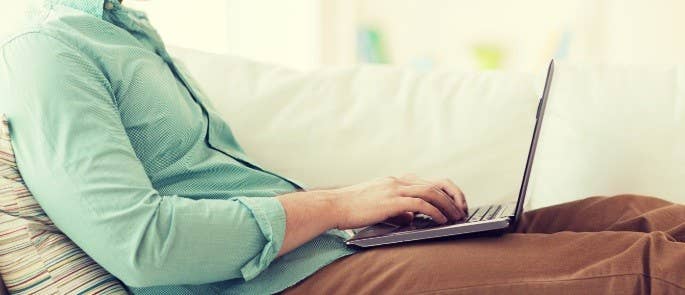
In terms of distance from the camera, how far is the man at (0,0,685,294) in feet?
2.88

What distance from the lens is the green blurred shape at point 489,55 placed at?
2982 millimetres

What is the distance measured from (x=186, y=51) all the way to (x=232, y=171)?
457mm

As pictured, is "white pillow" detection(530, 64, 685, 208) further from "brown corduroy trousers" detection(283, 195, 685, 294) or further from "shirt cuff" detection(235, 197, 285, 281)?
"shirt cuff" detection(235, 197, 285, 281)

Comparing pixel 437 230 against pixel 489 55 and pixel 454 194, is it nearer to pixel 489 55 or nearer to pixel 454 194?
pixel 454 194

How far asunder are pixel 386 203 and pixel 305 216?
0.13 metres

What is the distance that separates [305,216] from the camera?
3.24ft

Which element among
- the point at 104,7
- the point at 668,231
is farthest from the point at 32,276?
the point at 668,231

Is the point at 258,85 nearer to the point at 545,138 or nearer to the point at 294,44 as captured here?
the point at 545,138

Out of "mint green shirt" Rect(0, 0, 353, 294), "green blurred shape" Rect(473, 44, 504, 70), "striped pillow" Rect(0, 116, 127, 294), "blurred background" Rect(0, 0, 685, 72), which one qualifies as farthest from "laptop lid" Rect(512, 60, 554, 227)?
"green blurred shape" Rect(473, 44, 504, 70)

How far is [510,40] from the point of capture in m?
2.96

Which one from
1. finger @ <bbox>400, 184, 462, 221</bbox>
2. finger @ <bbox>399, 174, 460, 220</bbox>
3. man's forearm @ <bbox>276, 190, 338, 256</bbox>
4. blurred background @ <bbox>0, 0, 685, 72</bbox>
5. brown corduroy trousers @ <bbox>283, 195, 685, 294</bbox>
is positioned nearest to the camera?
brown corduroy trousers @ <bbox>283, 195, 685, 294</bbox>

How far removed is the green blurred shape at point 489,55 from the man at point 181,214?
6.43ft

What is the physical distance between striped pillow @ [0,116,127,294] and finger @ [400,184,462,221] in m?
0.44

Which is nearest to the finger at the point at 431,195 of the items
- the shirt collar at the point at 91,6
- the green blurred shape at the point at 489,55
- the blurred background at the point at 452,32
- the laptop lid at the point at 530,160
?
the laptop lid at the point at 530,160
